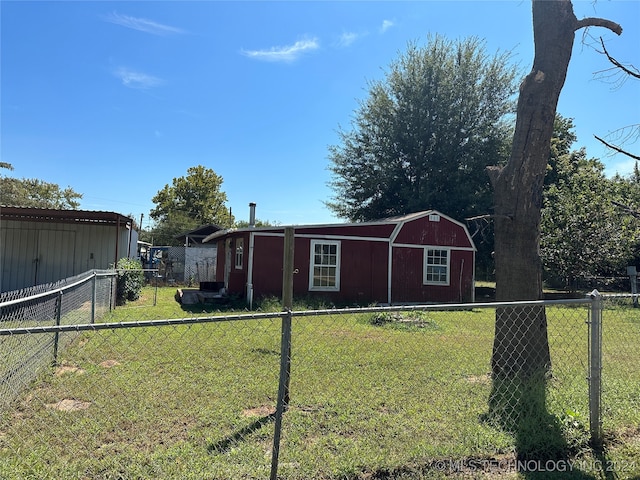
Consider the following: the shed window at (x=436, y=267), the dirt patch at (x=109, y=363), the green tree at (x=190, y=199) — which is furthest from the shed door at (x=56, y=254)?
the green tree at (x=190, y=199)

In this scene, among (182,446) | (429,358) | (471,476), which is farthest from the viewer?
(429,358)

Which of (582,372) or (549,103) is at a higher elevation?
(549,103)

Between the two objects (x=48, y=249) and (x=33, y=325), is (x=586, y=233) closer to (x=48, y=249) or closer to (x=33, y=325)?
(x=33, y=325)

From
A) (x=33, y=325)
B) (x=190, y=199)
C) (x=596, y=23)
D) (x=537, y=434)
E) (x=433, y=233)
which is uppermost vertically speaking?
(x=190, y=199)

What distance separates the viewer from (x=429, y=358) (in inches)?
224

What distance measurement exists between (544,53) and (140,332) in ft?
22.5

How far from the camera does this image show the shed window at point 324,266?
526 inches

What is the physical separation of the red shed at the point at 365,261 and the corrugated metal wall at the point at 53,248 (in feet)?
13.7

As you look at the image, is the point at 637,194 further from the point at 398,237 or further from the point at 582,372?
the point at 582,372

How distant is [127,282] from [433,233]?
33.3 feet

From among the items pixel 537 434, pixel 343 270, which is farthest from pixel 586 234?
pixel 537 434

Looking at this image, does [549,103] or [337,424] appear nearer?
[337,424]

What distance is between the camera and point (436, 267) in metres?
14.7

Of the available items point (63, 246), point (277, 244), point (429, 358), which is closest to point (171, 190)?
point (63, 246)
